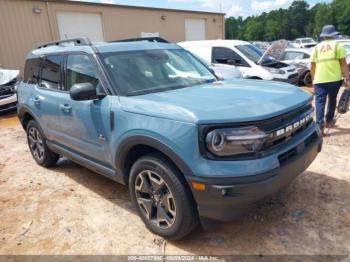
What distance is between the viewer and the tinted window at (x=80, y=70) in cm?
362

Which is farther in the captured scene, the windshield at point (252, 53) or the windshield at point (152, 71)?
the windshield at point (252, 53)

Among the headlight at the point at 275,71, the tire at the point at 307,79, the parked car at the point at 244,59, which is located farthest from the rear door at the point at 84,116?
the tire at the point at 307,79

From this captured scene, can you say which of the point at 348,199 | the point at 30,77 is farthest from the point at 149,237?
the point at 30,77

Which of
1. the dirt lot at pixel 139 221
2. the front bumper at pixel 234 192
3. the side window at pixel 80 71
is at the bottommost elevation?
the dirt lot at pixel 139 221

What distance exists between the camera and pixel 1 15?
1355cm

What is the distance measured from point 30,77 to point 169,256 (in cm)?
364

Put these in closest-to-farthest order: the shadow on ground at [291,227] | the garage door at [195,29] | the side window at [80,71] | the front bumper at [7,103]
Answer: the shadow on ground at [291,227]
the side window at [80,71]
the front bumper at [7,103]
the garage door at [195,29]

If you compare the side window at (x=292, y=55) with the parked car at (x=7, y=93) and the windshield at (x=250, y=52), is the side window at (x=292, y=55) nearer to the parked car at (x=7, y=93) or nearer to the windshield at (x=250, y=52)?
the windshield at (x=250, y=52)

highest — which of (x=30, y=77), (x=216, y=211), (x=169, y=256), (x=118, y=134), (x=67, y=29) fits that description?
(x=67, y=29)

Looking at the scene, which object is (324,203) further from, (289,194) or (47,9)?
(47,9)

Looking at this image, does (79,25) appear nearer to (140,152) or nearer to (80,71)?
(80,71)

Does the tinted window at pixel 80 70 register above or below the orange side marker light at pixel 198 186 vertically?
above

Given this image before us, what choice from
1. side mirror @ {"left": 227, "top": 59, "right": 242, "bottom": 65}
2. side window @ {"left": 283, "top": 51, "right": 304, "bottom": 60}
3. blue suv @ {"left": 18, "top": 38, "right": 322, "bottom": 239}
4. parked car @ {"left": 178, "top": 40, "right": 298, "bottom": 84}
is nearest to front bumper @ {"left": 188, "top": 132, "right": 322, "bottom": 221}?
blue suv @ {"left": 18, "top": 38, "right": 322, "bottom": 239}

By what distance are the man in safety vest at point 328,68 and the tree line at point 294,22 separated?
244 ft
